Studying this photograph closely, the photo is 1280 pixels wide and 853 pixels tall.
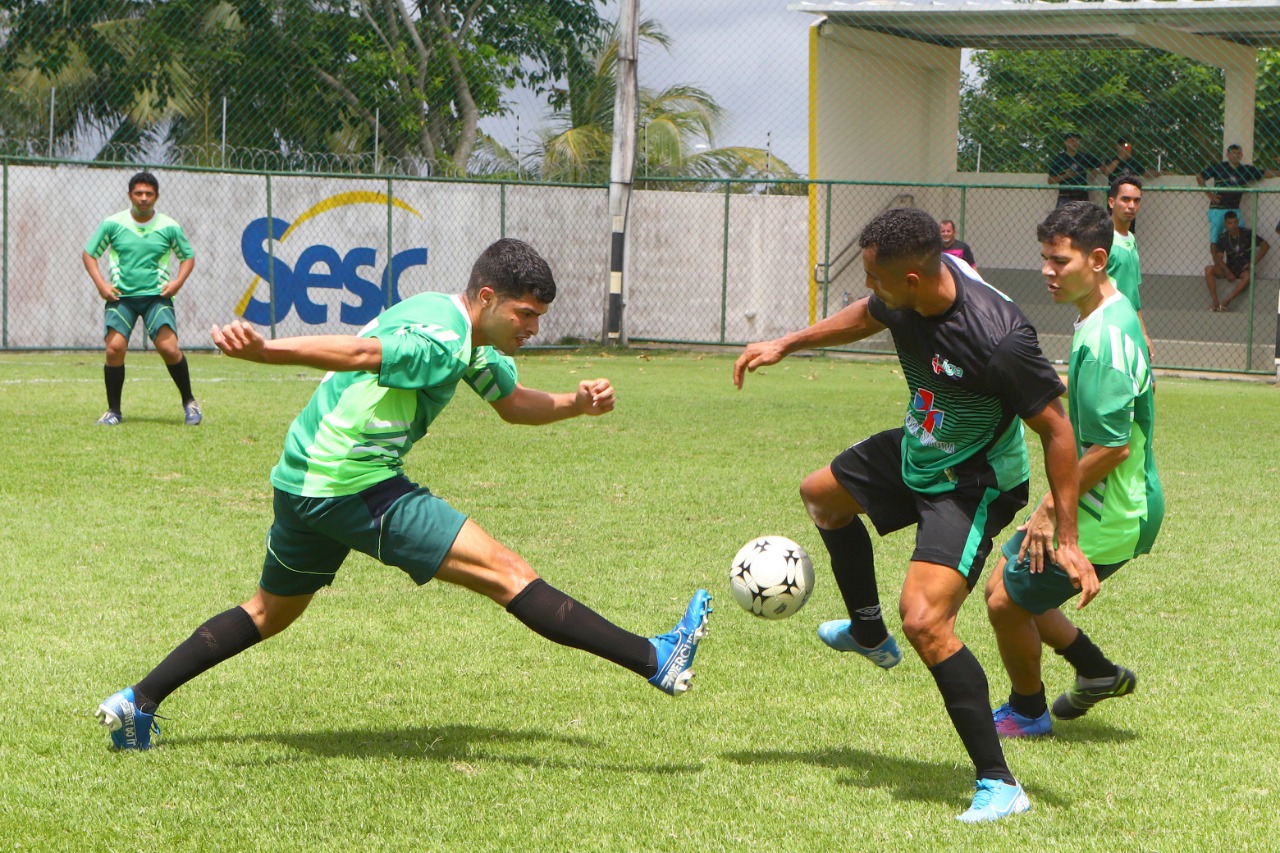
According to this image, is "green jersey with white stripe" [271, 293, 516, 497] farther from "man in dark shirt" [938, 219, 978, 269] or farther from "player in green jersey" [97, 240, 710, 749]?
"man in dark shirt" [938, 219, 978, 269]

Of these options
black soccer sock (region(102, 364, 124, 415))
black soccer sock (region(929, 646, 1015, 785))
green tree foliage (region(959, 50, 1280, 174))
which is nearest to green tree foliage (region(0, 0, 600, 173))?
green tree foliage (region(959, 50, 1280, 174))

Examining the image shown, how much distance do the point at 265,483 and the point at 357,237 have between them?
1115cm

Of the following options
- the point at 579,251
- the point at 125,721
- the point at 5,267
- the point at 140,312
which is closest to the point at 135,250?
the point at 140,312

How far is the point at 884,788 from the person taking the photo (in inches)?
166

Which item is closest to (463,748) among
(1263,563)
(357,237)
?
(1263,563)

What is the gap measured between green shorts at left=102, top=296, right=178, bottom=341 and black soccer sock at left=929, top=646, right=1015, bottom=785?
8734 millimetres

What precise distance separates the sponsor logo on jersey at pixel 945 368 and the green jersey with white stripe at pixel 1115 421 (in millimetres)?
323

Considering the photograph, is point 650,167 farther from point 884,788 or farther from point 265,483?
point 884,788

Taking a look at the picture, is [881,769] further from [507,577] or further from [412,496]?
[412,496]

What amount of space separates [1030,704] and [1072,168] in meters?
18.1

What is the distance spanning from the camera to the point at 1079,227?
13.9ft

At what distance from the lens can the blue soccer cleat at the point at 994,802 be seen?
3.91 meters

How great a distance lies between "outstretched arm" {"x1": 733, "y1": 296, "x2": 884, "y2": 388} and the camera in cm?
482

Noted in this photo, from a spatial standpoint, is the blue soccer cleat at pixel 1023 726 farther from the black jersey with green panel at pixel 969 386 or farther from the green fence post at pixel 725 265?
the green fence post at pixel 725 265
